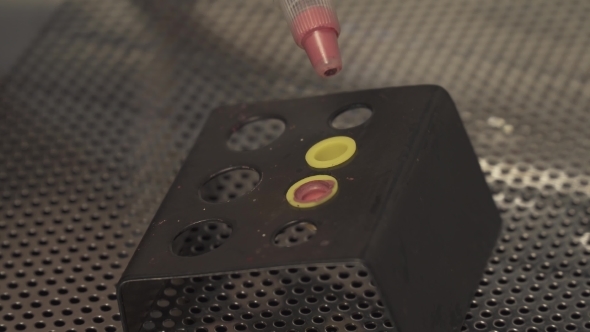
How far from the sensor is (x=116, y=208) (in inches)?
23.4

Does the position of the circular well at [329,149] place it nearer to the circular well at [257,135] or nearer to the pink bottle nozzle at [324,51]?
the pink bottle nozzle at [324,51]

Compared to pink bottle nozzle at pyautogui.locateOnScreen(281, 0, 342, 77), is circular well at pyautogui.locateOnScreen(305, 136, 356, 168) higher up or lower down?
lower down

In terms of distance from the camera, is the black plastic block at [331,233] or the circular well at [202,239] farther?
the circular well at [202,239]

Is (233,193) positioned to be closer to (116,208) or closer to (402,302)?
(116,208)

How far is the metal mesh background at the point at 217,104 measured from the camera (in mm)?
514

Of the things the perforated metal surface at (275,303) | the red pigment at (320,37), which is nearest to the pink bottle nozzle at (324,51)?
the red pigment at (320,37)

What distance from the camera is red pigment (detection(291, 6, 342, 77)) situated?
1.57 ft

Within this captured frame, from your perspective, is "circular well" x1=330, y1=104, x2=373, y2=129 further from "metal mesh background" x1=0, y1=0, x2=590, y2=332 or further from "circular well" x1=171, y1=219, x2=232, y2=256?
"circular well" x1=171, y1=219, x2=232, y2=256

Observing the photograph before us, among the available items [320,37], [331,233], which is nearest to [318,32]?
[320,37]

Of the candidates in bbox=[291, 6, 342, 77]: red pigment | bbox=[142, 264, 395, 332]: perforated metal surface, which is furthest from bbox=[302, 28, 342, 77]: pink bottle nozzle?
bbox=[142, 264, 395, 332]: perforated metal surface

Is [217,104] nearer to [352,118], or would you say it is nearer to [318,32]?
[352,118]

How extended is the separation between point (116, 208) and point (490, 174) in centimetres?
27

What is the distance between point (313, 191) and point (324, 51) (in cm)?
9

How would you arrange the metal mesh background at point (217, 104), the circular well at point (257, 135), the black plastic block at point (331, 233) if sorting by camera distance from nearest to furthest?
the black plastic block at point (331, 233) < the metal mesh background at point (217, 104) < the circular well at point (257, 135)
